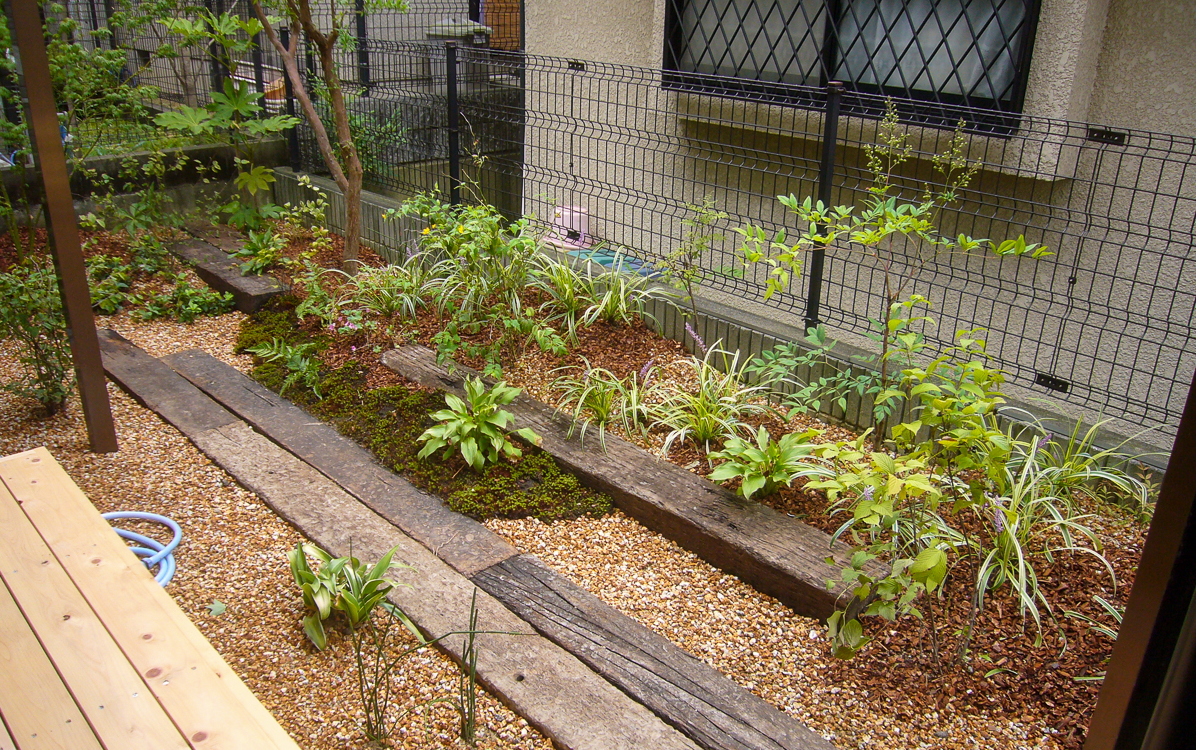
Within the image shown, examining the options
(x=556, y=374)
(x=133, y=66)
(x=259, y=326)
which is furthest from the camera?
(x=133, y=66)

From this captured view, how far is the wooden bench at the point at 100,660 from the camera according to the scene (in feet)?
6.17

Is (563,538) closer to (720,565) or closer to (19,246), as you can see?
(720,565)

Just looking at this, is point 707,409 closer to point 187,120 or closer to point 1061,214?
point 1061,214

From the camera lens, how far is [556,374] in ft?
14.5

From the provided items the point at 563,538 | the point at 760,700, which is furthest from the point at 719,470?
the point at 760,700

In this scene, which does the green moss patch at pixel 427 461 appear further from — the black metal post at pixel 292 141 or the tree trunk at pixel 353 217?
the black metal post at pixel 292 141

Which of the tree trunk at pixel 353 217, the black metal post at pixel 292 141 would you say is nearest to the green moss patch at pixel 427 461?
the tree trunk at pixel 353 217

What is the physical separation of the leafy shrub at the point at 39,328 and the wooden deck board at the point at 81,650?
59.7 inches

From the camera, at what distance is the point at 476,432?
3742 millimetres

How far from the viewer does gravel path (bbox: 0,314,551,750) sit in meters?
2.42

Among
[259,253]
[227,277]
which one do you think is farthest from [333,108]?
[227,277]

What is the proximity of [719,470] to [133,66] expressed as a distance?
8519 mm

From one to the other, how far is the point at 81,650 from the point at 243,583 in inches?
35.0

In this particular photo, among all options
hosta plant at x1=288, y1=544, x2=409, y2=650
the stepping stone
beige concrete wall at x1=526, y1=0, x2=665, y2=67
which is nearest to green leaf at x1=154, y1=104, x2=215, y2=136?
the stepping stone
